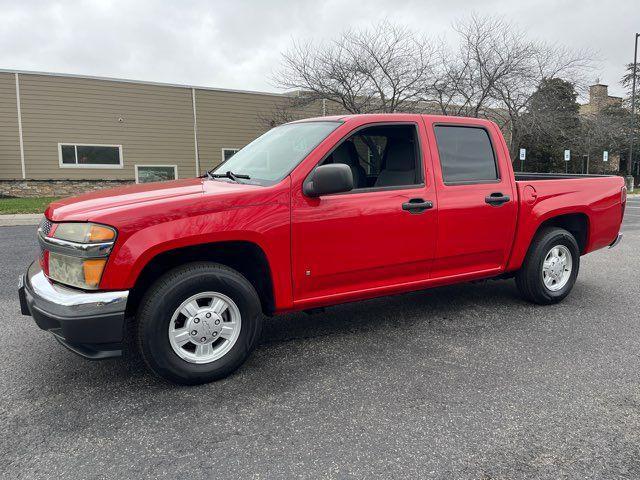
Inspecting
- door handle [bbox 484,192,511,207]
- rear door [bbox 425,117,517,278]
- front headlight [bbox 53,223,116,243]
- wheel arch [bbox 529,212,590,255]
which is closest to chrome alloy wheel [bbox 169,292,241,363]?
front headlight [bbox 53,223,116,243]

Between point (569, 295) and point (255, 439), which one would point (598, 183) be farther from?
point (255, 439)

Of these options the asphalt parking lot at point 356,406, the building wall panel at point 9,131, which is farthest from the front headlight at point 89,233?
the building wall panel at point 9,131

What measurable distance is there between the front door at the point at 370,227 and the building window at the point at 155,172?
61.7 feet

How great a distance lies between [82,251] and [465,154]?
3158 mm

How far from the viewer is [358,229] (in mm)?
3699

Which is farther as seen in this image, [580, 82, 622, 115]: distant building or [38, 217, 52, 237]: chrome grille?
[580, 82, 622, 115]: distant building

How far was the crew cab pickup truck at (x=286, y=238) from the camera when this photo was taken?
9.82ft

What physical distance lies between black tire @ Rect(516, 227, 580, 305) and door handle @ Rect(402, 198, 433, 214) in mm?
1491

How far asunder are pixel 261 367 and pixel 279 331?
775mm

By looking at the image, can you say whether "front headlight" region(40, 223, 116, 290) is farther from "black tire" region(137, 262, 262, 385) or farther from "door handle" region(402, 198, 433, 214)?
"door handle" region(402, 198, 433, 214)

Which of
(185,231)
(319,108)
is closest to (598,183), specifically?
(185,231)

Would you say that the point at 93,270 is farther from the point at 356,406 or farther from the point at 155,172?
the point at 155,172

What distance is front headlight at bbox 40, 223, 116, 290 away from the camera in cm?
292

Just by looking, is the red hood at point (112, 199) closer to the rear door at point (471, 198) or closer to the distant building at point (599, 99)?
the rear door at point (471, 198)
